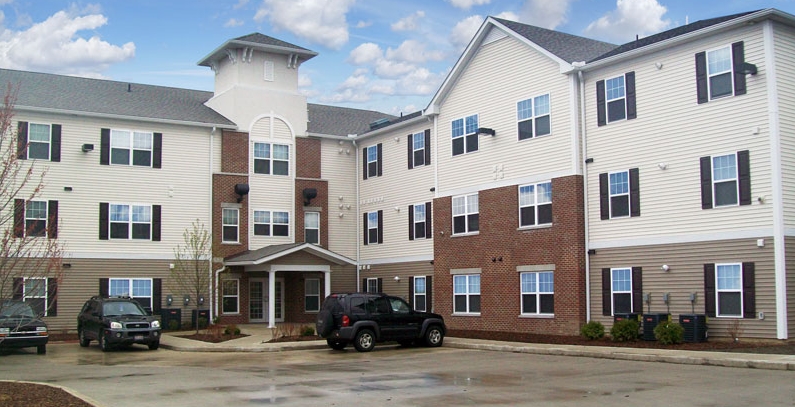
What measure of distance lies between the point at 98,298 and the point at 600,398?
19.1 metres

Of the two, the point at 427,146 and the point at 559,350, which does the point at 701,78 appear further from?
the point at 427,146

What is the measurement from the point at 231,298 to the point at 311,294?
404cm

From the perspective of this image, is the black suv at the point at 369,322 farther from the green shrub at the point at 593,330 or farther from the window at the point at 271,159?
the window at the point at 271,159

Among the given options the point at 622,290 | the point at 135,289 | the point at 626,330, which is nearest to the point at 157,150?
the point at 135,289

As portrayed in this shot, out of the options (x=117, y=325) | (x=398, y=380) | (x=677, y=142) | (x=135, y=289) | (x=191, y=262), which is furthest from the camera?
(x=191, y=262)

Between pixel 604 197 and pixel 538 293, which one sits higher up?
pixel 604 197

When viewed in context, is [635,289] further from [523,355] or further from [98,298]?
[98,298]

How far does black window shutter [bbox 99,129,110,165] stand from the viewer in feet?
109

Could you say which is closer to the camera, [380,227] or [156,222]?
[156,222]

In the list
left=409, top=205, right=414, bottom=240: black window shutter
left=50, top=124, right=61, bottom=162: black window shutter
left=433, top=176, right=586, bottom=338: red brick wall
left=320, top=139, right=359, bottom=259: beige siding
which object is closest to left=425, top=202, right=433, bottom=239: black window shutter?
left=409, top=205, right=414, bottom=240: black window shutter

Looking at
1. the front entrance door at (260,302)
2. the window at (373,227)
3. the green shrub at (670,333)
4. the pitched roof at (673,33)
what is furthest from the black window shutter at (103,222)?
the green shrub at (670,333)

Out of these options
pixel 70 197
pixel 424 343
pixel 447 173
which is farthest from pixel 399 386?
pixel 70 197

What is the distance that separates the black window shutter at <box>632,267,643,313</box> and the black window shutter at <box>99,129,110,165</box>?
→ 21499 millimetres

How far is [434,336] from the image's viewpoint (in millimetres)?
25484
